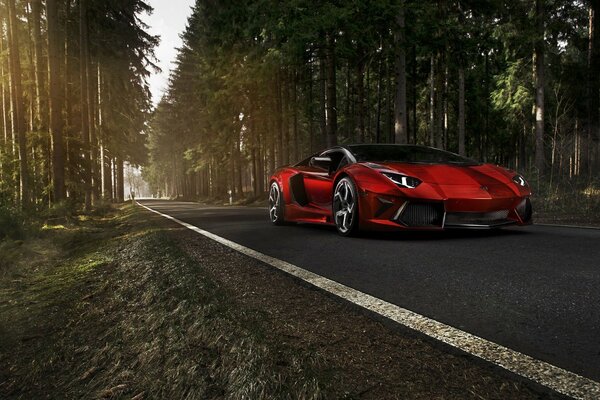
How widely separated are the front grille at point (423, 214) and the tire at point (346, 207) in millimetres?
667

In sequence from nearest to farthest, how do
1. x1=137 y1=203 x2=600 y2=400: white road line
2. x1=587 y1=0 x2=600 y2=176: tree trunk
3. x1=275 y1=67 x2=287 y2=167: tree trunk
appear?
x1=137 y1=203 x2=600 y2=400: white road line < x1=587 y1=0 x2=600 y2=176: tree trunk < x1=275 y1=67 x2=287 y2=167: tree trunk

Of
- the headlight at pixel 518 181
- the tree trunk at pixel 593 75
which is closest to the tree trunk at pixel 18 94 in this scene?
the headlight at pixel 518 181

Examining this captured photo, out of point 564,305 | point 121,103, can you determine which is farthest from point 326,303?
point 121,103

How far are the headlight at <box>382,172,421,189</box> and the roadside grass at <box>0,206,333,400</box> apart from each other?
2.27 metres

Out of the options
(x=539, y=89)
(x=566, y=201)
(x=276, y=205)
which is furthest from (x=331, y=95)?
(x=276, y=205)

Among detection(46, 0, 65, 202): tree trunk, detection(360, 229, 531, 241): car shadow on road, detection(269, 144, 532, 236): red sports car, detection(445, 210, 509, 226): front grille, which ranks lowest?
detection(360, 229, 531, 241): car shadow on road

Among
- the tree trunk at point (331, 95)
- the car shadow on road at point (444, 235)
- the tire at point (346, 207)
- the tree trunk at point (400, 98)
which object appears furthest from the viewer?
the tree trunk at point (331, 95)

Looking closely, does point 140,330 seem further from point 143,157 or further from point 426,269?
point 143,157

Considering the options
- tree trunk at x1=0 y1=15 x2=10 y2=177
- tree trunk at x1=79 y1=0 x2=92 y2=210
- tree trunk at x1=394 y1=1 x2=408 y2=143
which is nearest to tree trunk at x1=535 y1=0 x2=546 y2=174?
tree trunk at x1=394 y1=1 x2=408 y2=143

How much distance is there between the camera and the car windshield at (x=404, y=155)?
5.60 meters

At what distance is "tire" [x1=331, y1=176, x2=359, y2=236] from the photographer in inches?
203

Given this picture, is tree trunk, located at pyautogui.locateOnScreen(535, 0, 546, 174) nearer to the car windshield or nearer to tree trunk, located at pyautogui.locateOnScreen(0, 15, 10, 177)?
the car windshield

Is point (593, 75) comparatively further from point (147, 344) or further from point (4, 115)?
point (4, 115)

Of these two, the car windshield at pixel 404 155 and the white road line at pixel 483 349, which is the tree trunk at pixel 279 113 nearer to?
the car windshield at pixel 404 155
